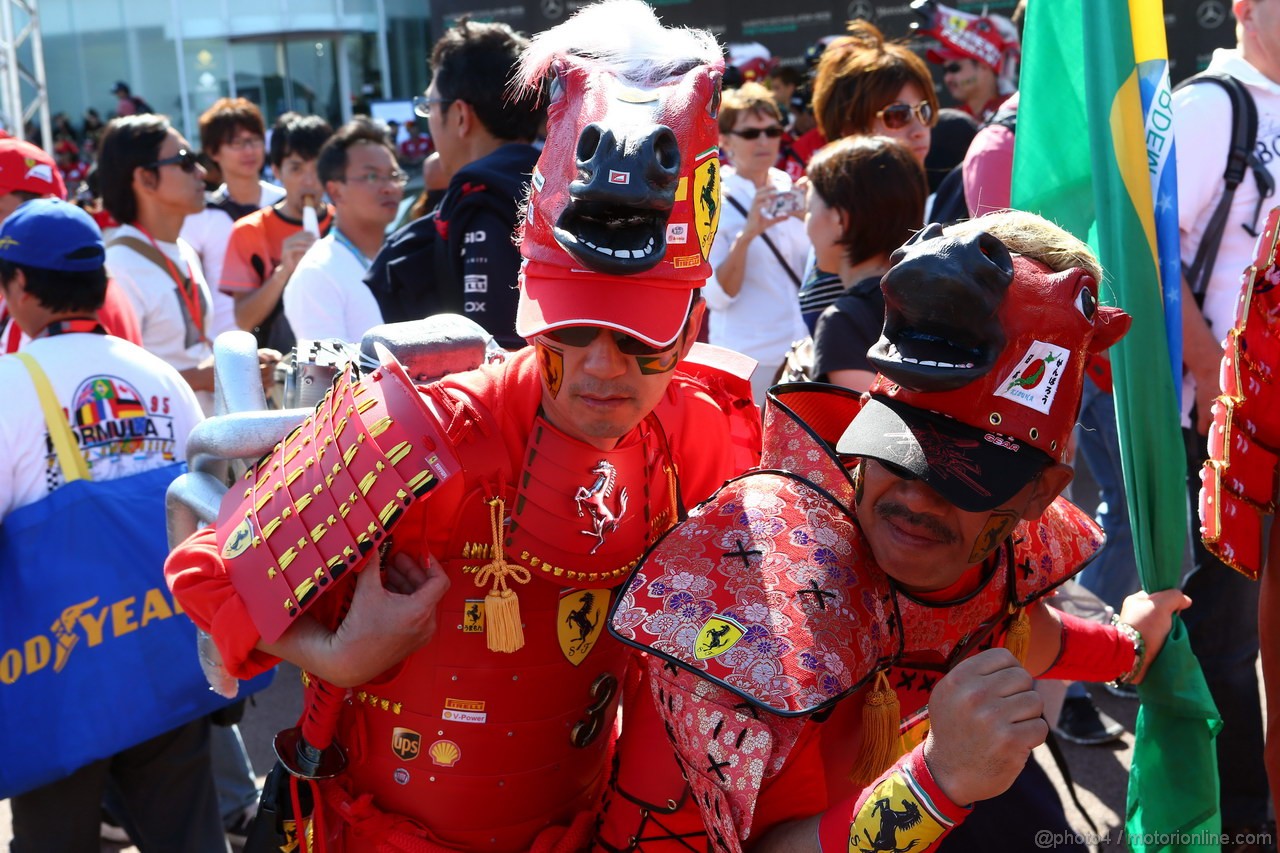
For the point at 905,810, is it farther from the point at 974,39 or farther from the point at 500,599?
the point at 974,39

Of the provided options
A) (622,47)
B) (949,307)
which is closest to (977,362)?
(949,307)

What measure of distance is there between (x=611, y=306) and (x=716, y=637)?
480 millimetres

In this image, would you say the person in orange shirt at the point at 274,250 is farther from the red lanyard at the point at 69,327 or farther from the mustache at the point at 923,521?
the mustache at the point at 923,521

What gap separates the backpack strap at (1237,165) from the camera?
3229 mm

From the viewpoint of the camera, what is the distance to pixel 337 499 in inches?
68.5

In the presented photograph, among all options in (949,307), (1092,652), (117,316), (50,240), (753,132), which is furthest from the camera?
(753,132)

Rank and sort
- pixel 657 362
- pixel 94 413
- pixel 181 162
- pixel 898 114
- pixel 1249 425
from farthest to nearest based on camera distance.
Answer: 1. pixel 181 162
2. pixel 898 114
3. pixel 94 413
4. pixel 1249 425
5. pixel 657 362

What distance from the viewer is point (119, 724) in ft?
9.30

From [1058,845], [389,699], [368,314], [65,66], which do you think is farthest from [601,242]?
[65,66]

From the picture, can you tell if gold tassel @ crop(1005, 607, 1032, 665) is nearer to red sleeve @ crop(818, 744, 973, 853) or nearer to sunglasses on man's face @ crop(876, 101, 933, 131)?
red sleeve @ crop(818, 744, 973, 853)

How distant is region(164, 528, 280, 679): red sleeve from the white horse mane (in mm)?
896

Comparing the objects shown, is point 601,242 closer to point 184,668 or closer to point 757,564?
point 757,564

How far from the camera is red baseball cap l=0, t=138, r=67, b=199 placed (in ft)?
14.6

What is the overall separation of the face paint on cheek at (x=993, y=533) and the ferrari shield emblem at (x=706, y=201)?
1.84 ft
